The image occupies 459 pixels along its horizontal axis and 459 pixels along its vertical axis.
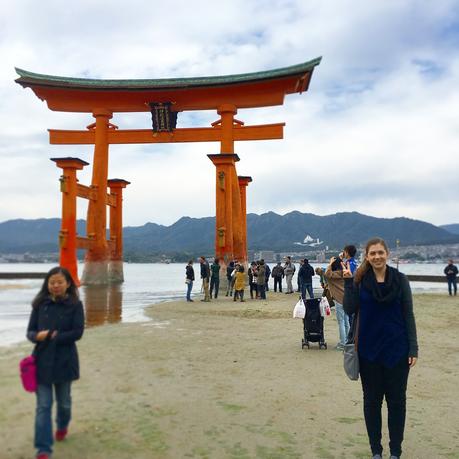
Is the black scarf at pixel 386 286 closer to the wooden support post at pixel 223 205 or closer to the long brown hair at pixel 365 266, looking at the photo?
the long brown hair at pixel 365 266

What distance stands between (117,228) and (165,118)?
837cm

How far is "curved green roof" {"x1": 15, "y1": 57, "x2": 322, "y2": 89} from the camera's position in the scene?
23953 mm

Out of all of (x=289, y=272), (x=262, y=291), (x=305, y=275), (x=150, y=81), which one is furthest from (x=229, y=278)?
(x=150, y=81)

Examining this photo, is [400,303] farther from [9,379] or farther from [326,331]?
[326,331]

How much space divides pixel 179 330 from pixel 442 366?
500 centimetres

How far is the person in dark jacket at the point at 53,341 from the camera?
3.34 m

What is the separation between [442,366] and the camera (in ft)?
21.2

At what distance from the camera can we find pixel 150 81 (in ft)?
82.7

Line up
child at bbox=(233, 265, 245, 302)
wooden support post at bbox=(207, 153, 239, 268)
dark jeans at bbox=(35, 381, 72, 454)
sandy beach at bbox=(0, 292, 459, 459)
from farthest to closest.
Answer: wooden support post at bbox=(207, 153, 239, 268) < child at bbox=(233, 265, 245, 302) < sandy beach at bbox=(0, 292, 459, 459) < dark jeans at bbox=(35, 381, 72, 454)

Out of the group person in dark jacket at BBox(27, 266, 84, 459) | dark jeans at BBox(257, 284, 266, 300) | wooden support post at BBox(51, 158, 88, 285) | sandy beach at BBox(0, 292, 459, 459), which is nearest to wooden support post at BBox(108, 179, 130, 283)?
wooden support post at BBox(51, 158, 88, 285)

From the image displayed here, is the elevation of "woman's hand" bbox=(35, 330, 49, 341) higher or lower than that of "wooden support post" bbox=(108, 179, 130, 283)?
lower

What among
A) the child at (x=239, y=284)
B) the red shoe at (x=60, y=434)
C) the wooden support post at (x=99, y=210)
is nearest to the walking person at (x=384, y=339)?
the red shoe at (x=60, y=434)

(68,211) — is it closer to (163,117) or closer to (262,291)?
(163,117)

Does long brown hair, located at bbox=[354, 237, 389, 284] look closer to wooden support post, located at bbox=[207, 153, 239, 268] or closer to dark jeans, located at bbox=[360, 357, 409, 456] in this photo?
dark jeans, located at bbox=[360, 357, 409, 456]
